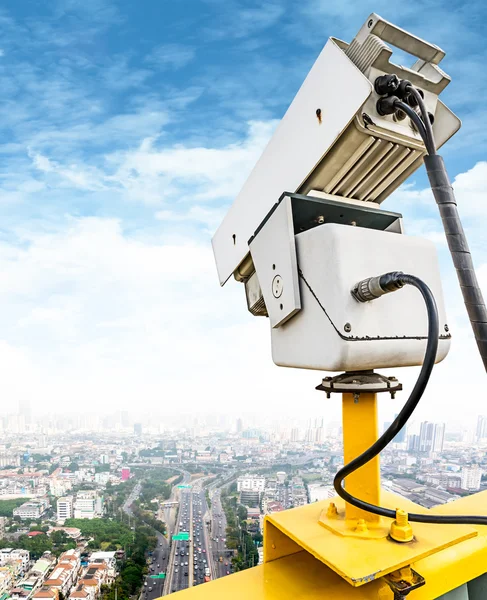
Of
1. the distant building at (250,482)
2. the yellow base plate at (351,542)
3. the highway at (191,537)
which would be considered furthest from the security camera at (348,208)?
the highway at (191,537)

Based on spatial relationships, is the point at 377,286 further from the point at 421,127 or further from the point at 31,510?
the point at 31,510

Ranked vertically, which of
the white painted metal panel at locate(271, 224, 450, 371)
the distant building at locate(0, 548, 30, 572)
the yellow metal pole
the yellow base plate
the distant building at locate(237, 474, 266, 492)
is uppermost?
the white painted metal panel at locate(271, 224, 450, 371)

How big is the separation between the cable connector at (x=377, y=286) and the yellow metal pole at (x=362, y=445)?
0.24 m

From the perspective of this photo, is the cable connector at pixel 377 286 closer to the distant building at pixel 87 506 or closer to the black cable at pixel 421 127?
the black cable at pixel 421 127

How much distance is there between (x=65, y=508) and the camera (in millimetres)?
4707

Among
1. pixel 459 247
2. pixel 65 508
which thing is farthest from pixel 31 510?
pixel 459 247

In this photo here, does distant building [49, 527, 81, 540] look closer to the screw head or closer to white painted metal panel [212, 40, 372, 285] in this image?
white painted metal panel [212, 40, 372, 285]

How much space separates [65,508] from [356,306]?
5298 millimetres

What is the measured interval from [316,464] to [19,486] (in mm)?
5563

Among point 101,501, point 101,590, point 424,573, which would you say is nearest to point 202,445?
point 101,501

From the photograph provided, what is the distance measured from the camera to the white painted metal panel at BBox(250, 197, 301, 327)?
88 centimetres

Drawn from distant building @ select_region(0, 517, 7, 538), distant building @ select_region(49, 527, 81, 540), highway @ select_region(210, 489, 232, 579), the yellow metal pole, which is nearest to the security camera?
the yellow metal pole

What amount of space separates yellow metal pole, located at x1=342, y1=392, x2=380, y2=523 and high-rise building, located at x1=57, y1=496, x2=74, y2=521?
15.4ft

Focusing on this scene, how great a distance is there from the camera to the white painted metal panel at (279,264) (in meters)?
0.88
